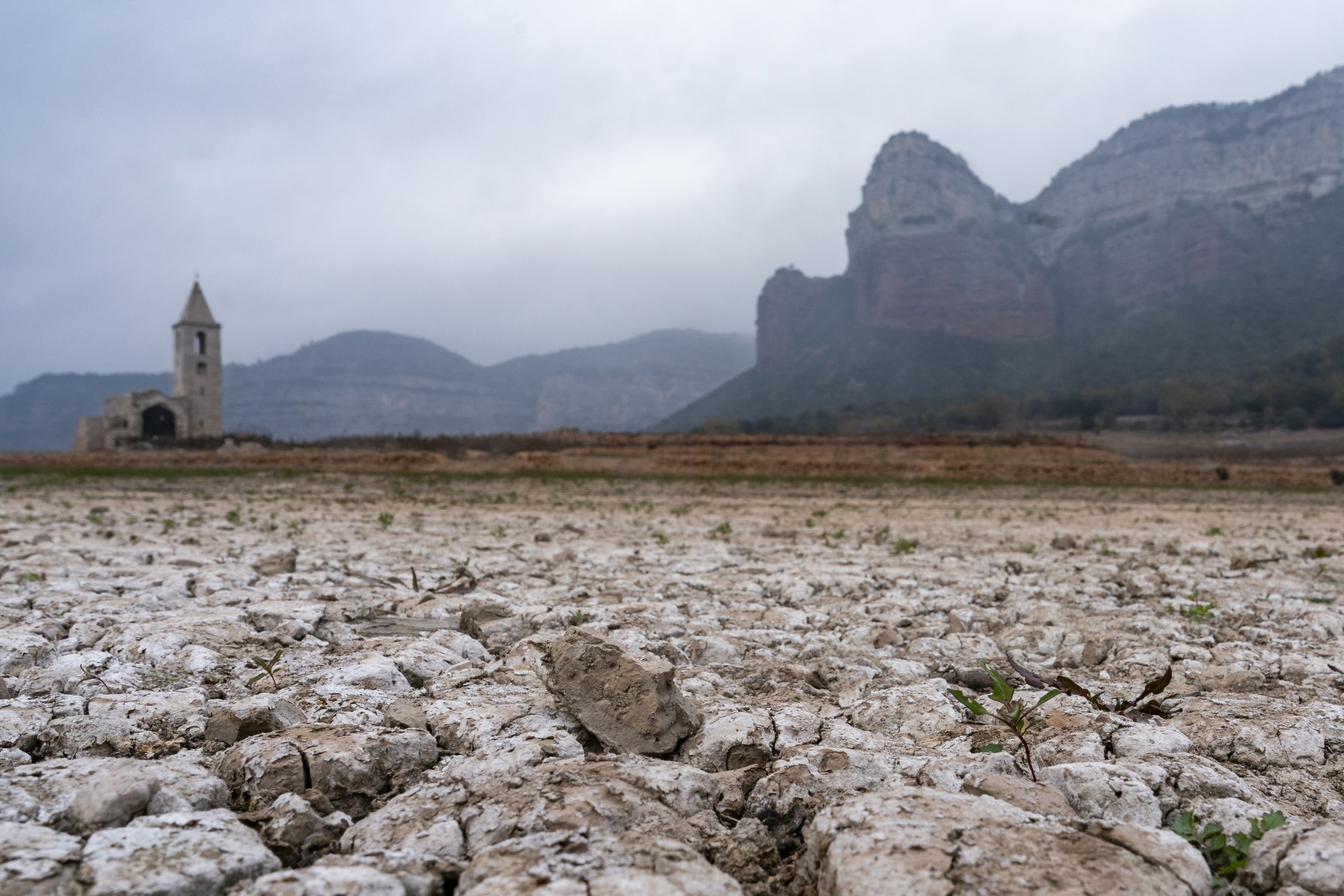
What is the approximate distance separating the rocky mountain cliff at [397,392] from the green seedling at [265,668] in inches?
5210

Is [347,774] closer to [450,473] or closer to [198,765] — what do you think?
[198,765]

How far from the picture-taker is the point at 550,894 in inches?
53.9

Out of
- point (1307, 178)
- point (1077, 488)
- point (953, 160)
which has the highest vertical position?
point (953, 160)

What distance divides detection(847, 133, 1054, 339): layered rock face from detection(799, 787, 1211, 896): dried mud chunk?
112639 mm

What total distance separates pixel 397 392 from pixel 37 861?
164 m

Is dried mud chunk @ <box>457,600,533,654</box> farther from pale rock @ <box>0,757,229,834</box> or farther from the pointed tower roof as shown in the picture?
the pointed tower roof

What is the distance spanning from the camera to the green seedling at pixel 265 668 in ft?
8.98

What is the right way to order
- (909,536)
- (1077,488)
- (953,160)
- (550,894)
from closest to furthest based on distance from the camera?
(550,894) < (909,536) < (1077,488) < (953,160)

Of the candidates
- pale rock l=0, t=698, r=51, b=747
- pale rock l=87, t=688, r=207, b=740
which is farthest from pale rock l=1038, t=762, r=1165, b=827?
pale rock l=0, t=698, r=51, b=747

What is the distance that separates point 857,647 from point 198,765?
2.73 meters

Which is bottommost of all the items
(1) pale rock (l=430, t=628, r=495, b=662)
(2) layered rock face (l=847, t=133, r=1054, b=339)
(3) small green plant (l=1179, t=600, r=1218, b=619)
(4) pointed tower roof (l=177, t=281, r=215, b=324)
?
(3) small green plant (l=1179, t=600, r=1218, b=619)

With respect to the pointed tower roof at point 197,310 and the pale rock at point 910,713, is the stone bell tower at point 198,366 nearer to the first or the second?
the pointed tower roof at point 197,310

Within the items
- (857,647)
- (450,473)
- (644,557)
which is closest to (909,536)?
(644,557)

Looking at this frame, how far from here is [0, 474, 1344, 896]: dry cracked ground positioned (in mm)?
1524
